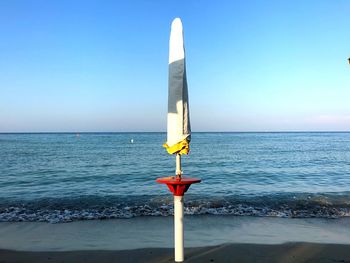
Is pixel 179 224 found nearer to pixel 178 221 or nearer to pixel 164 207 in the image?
pixel 178 221

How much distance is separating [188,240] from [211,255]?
1.14 m

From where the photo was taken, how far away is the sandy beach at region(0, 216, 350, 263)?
6.42 m

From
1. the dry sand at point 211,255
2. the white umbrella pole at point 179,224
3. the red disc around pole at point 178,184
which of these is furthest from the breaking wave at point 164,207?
the red disc around pole at point 178,184

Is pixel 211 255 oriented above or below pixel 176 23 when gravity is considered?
below

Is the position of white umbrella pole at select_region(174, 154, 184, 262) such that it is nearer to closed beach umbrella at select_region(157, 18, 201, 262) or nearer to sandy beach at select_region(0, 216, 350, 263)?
closed beach umbrella at select_region(157, 18, 201, 262)

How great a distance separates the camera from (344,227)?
9.10 meters

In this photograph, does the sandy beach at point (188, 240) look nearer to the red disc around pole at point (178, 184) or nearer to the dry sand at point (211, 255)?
the dry sand at point (211, 255)

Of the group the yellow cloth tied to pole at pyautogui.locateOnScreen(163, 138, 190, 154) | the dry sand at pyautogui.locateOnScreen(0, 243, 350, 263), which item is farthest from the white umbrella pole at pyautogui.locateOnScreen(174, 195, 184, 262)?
the dry sand at pyautogui.locateOnScreen(0, 243, 350, 263)

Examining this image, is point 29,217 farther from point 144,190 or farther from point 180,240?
point 180,240

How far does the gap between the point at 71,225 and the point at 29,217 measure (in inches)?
79.9

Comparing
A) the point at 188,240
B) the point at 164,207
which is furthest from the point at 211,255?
the point at 164,207

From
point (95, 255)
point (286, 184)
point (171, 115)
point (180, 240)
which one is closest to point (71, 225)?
point (95, 255)

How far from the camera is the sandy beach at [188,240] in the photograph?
253 inches

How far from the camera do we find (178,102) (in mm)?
4645
